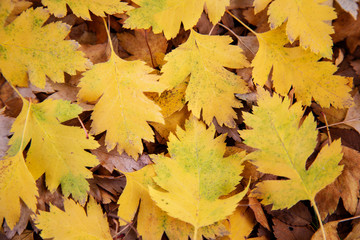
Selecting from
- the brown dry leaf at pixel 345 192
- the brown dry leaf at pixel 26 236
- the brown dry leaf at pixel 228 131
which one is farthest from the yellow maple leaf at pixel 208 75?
the brown dry leaf at pixel 26 236

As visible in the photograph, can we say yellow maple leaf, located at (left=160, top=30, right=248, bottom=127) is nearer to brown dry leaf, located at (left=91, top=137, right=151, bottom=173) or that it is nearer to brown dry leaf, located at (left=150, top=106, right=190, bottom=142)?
brown dry leaf, located at (left=150, top=106, right=190, bottom=142)

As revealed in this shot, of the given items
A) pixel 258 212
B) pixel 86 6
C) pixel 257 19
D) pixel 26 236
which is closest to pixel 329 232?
pixel 258 212

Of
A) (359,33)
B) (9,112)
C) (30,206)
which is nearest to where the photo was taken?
(30,206)

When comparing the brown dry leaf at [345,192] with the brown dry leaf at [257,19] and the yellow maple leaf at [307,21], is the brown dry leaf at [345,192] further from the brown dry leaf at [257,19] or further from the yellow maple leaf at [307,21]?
the brown dry leaf at [257,19]

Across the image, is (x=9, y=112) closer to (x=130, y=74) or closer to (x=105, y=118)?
(x=105, y=118)

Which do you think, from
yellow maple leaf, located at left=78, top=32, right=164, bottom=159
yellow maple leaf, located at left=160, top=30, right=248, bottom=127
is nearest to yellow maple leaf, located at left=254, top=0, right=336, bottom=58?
yellow maple leaf, located at left=160, top=30, right=248, bottom=127

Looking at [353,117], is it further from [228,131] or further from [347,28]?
[228,131]

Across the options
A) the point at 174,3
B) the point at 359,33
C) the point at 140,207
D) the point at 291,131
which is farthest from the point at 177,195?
the point at 359,33
